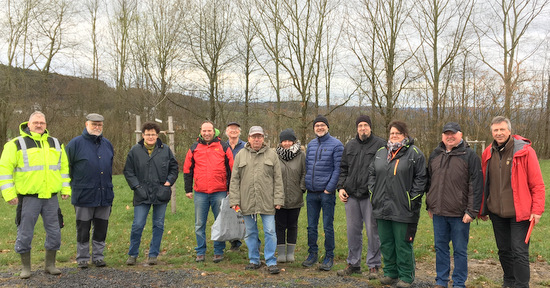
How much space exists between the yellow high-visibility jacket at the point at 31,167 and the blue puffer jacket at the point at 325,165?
348 cm

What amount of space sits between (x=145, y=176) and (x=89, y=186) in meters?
0.78

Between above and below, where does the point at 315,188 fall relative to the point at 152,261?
above

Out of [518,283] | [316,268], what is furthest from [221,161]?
[518,283]

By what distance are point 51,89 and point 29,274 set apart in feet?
75.7

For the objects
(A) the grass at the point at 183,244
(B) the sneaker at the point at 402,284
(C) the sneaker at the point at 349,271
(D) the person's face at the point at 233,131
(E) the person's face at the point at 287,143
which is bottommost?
(A) the grass at the point at 183,244

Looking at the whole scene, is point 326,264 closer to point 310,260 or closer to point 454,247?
point 310,260

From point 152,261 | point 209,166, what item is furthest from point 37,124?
point 152,261

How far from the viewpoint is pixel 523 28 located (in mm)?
26750

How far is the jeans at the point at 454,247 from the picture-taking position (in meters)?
4.76

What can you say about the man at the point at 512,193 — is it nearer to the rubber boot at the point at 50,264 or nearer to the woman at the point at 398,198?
the woman at the point at 398,198

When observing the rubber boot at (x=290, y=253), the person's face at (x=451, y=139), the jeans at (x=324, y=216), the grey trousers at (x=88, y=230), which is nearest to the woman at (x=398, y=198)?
the person's face at (x=451, y=139)

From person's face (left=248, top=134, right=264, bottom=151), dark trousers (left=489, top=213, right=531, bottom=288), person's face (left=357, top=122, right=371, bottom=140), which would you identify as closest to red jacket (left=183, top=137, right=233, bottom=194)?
person's face (left=248, top=134, right=264, bottom=151)

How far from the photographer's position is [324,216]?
5938 millimetres

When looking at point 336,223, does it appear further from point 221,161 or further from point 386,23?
point 386,23
